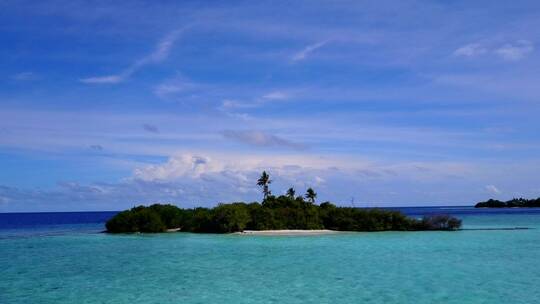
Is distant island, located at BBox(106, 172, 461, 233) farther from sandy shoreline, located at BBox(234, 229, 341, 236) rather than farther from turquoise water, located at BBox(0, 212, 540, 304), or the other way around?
turquoise water, located at BBox(0, 212, 540, 304)

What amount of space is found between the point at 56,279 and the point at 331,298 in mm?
15003

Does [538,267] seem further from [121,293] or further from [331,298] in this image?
[121,293]

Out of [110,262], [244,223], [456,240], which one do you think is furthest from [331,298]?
[244,223]

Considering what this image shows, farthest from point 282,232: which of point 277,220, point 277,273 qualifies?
point 277,273

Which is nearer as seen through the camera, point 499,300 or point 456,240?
point 499,300

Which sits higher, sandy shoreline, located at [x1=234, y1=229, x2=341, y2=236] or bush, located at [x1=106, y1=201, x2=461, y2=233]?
bush, located at [x1=106, y1=201, x2=461, y2=233]

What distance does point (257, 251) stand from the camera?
1633 inches

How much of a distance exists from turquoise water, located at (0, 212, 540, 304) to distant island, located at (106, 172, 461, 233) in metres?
19.0

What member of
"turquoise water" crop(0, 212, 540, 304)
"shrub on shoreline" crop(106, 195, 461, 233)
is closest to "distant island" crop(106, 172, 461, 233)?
"shrub on shoreline" crop(106, 195, 461, 233)

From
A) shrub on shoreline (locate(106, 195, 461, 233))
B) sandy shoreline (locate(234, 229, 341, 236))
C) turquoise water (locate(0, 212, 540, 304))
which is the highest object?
shrub on shoreline (locate(106, 195, 461, 233))

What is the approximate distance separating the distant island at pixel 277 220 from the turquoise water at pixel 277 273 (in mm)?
18967

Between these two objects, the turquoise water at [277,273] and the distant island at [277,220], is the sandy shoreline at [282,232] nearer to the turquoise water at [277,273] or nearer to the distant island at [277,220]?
the distant island at [277,220]

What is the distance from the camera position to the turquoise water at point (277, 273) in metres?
22.7

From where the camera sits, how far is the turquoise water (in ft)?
74.3
